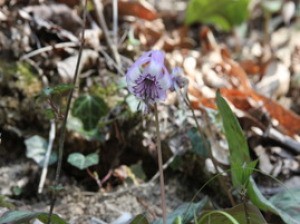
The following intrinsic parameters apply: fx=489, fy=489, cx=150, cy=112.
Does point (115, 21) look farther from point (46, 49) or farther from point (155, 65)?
point (155, 65)

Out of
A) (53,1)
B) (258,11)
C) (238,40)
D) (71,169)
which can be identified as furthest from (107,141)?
(258,11)

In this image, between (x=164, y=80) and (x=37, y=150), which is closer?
(x=164, y=80)

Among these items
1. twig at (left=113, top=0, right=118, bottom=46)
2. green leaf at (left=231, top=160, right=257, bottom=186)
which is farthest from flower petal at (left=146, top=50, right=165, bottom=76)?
twig at (left=113, top=0, right=118, bottom=46)

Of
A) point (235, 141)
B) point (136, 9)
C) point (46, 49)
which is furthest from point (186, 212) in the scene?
point (136, 9)

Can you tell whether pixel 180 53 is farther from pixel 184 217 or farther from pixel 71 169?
pixel 184 217

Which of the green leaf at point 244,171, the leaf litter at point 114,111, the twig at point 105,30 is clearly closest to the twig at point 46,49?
the leaf litter at point 114,111
